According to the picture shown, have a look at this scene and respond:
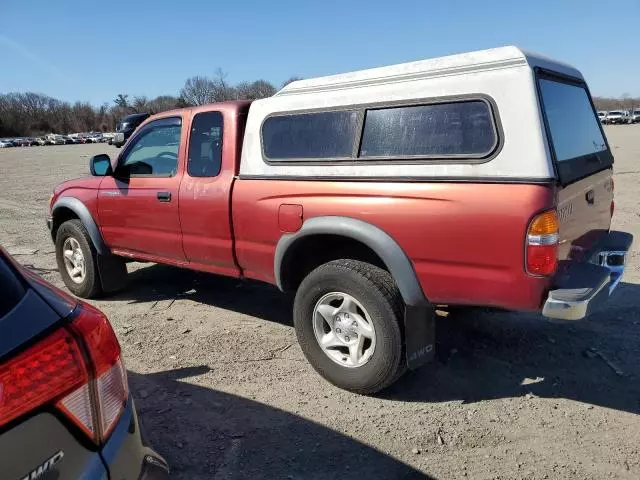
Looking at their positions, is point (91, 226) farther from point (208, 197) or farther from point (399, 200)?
point (399, 200)

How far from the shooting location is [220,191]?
13.6 ft

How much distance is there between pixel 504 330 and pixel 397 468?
2065 mm

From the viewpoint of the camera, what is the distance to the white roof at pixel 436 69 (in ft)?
9.71

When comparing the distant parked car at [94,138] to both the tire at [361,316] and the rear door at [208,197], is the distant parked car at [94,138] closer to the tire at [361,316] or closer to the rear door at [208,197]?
the rear door at [208,197]

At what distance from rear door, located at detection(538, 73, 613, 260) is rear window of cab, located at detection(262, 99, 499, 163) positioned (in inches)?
15.3

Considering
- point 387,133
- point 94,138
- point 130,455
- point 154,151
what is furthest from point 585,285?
point 94,138

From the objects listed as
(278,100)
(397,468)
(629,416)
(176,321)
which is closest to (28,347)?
(397,468)

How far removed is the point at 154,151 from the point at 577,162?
3599 millimetres

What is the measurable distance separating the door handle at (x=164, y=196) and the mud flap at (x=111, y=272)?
1.28 metres

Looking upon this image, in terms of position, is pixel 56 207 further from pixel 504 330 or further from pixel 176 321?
pixel 504 330

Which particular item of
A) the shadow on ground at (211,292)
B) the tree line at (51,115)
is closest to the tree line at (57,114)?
the tree line at (51,115)

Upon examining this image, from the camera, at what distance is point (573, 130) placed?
3.54m

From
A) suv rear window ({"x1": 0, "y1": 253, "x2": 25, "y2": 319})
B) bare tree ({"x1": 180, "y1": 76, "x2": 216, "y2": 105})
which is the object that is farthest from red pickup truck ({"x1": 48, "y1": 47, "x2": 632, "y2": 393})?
bare tree ({"x1": 180, "y1": 76, "x2": 216, "y2": 105})

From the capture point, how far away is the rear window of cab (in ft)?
9.85
